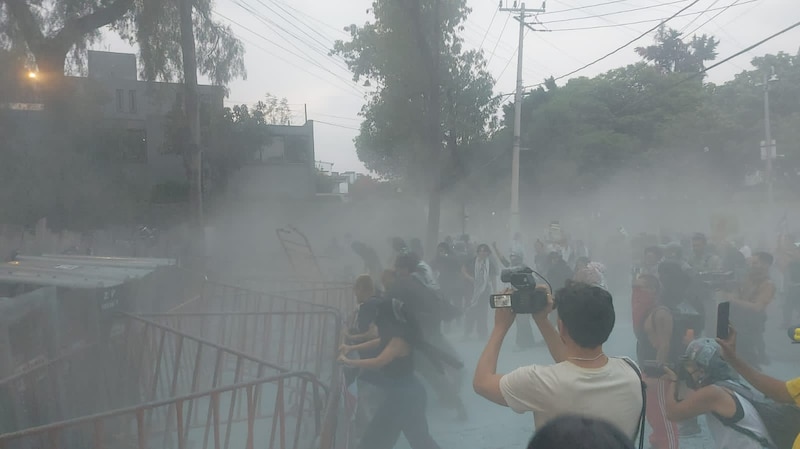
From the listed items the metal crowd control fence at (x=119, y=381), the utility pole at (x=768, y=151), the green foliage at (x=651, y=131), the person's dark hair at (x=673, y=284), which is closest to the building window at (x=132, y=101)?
the green foliage at (x=651, y=131)

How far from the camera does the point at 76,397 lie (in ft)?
→ 17.1

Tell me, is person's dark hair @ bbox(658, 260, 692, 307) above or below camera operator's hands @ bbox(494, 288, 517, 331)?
below

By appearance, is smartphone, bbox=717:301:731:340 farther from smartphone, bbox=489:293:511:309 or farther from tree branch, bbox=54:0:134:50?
tree branch, bbox=54:0:134:50

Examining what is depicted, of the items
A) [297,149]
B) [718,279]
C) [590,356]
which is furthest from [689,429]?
[297,149]

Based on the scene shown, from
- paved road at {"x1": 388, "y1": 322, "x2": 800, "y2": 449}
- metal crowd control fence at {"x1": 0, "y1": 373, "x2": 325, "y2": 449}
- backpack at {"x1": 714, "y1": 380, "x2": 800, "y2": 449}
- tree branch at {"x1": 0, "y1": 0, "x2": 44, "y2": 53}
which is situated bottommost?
paved road at {"x1": 388, "y1": 322, "x2": 800, "y2": 449}

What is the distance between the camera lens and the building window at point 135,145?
85.5ft

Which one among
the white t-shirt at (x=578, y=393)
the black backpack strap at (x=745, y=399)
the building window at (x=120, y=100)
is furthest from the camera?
the building window at (x=120, y=100)

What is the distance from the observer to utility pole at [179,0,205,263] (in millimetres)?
15547

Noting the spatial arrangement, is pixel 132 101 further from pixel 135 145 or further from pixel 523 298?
pixel 523 298

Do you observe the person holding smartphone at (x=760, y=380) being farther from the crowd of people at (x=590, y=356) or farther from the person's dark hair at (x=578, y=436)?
the person's dark hair at (x=578, y=436)

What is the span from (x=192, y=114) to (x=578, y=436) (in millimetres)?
16039

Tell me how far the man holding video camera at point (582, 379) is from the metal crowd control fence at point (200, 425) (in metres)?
1.84

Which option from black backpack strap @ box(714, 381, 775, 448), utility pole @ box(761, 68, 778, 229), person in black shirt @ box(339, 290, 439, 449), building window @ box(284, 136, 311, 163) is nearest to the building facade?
building window @ box(284, 136, 311, 163)

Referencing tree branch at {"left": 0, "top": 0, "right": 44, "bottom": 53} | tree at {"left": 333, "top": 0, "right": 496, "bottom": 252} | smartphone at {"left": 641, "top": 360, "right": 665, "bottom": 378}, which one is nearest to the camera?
smartphone at {"left": 641, "top": 360, "right": 665, "bottom": 378}
